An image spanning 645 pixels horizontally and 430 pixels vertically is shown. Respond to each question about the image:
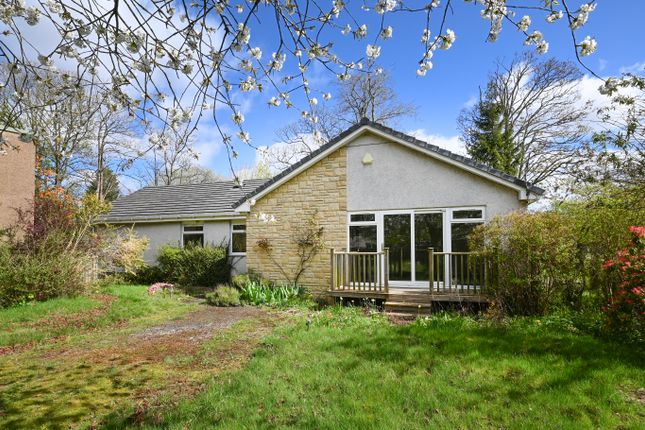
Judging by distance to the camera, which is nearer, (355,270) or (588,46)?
(588,46)

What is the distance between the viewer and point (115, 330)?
8.17 m

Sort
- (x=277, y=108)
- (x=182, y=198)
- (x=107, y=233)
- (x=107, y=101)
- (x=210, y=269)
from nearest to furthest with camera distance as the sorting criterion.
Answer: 1. (x=107, y=101)
2. (x=277, y=108)
3. (x=107, y=233)
4. (x=210, y=269)
5. (x=182, y=198)

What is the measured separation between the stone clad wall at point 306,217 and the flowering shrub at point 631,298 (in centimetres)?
695

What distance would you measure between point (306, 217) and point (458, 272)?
191 inches

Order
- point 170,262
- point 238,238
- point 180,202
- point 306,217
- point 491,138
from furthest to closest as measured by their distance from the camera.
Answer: point 491,138 < point 180,202 < point 238,238 < point 170,262 < point 306,217

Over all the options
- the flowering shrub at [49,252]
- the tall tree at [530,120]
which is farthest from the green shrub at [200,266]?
the tall tree at [530,120]

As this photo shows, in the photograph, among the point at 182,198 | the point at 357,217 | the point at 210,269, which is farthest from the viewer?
the point at 182,198

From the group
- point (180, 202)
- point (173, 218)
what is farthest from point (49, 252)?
point (180, 202)

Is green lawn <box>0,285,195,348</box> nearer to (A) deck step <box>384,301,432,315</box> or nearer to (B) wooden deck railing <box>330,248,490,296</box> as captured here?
(B) wooden deck railing <box>330,248,490,296</box>

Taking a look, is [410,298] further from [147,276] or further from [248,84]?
[147,276]

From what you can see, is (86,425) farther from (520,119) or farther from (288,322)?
(520,119)

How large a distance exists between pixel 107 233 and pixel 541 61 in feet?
82.4

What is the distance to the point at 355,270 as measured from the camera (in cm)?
1098

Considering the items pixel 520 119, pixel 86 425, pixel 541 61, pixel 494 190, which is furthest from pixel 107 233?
pixel 541 61
